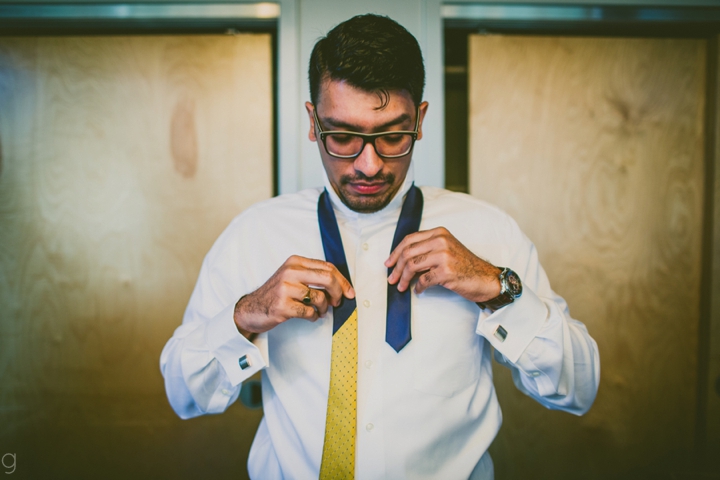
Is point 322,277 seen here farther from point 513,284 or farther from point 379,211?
point 513,284

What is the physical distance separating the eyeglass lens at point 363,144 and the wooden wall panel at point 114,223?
25.7 inches

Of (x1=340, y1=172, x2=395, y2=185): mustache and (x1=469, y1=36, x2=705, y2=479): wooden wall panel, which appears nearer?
(x1=340, y1=172, x2=395, y2=185): mustache

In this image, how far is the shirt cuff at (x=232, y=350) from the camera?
1052 millimetres

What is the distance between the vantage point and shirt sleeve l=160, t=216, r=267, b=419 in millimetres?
1062

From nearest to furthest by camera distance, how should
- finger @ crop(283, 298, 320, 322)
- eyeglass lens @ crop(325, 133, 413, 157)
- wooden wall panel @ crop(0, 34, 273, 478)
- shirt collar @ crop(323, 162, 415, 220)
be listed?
finger @ crop(283, 298, 320, 322), eyeglass lens @ crop(325, 133, 413, 157), shirt collar @ crop(323, 162, 415, 220), wooden wall panel @ crop(0, 34, 273, 478)

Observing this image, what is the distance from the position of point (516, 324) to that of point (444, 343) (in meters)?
0.20

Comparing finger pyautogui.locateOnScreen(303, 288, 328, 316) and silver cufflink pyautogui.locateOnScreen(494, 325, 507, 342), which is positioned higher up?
finger pyautogui.locateOnScreen(303, 288, 328, 316)

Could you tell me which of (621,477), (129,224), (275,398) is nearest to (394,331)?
(275,398)

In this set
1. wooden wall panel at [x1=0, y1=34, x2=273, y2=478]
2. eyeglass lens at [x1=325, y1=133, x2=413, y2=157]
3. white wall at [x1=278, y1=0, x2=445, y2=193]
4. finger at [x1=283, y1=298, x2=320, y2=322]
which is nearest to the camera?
finger at [x1=283, y1=298, x2=320, y2=322]

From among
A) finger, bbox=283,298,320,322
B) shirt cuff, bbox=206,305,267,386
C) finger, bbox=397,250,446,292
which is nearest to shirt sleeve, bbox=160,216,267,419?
shirt cuff, bbox=206,305,267,386

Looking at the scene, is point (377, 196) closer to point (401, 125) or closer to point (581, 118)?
point (401, 125)

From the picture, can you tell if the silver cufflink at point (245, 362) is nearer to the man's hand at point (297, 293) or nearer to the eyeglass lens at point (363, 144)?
the man's hand at point (297, 293)

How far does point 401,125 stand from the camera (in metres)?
1.06

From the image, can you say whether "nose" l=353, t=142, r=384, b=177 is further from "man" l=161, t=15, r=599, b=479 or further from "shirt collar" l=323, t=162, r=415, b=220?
"shirt collar" l=323, t=162, r=415, b=220
